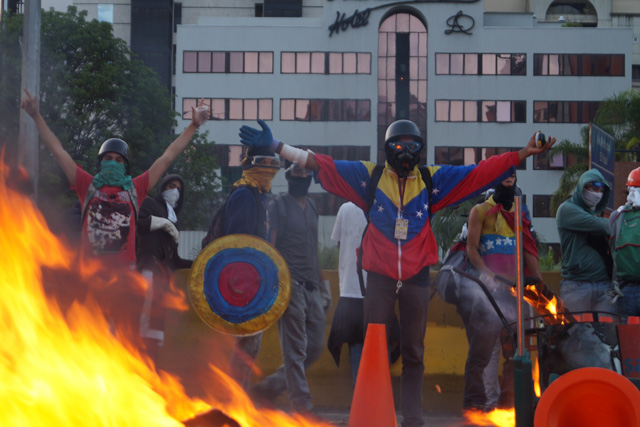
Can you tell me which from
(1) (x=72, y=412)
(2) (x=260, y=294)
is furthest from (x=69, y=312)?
(2) (x=260, y=294)

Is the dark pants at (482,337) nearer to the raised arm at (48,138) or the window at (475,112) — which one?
the raised arm at (48,138)

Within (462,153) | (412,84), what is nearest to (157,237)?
(412,84)

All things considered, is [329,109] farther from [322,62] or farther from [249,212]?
[249,212]

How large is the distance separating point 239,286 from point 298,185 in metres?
1.33

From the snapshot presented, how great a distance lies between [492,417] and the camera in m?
7.34

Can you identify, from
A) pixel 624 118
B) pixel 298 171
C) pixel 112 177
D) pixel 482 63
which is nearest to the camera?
pixel 112 177

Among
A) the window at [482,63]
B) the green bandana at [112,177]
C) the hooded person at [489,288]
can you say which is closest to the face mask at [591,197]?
the hooded person at [489,288]

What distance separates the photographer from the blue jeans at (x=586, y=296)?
299 inches

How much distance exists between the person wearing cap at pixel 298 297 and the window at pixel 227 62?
56238 mm

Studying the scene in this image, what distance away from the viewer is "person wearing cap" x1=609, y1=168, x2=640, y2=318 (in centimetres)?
730

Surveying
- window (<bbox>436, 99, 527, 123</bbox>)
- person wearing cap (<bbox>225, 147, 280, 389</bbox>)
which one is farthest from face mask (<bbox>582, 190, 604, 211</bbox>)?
window (<bbox>436, 99, 527, 123</bbox>)

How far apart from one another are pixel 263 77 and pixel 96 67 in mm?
24150

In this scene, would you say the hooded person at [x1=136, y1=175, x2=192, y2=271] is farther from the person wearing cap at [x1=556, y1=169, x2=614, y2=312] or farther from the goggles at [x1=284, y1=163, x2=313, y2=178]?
the person wearing cap at [x1=556, y1=169, x2=614, y2=312]

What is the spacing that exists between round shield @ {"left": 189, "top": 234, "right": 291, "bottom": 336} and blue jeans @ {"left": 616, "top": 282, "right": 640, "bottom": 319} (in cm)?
272
